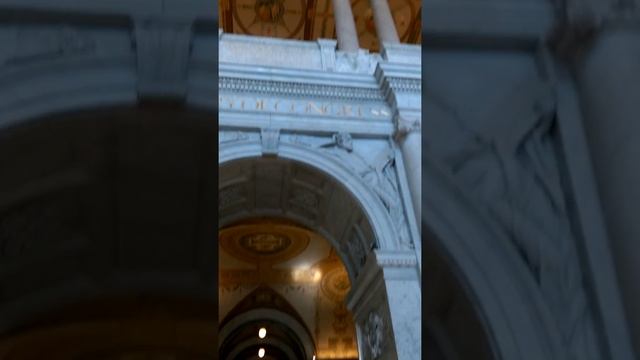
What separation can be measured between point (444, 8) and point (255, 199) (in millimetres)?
7489

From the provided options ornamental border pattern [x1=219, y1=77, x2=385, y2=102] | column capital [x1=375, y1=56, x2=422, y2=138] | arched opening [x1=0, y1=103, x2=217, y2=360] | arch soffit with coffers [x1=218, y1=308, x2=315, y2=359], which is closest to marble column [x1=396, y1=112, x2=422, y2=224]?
column capital [x1=375, y1=56, x2=422, y2=138]

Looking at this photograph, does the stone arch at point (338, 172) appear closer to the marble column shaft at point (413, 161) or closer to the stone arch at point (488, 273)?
the marble column shaft at point (413, 161)

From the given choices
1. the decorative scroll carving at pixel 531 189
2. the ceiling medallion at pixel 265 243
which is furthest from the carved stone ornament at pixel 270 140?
the decorative scroll carving at pixel 531 189

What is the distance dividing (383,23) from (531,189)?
9.11 m

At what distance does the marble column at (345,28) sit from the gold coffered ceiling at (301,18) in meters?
3.87

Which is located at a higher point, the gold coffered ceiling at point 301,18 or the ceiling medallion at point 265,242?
the gold coffered ceiling at point 301,18

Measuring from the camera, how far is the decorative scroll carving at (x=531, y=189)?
3.95 feet

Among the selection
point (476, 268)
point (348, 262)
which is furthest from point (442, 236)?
point (348, 262)

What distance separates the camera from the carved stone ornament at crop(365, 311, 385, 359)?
24.3 feet

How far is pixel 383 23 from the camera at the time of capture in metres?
10.1

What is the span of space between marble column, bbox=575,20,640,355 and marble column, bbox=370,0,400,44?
837 cm

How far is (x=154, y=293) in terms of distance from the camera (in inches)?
51.1

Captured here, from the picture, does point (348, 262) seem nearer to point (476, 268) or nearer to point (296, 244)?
point (296, 244)

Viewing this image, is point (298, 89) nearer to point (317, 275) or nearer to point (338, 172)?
point (338, 172)
